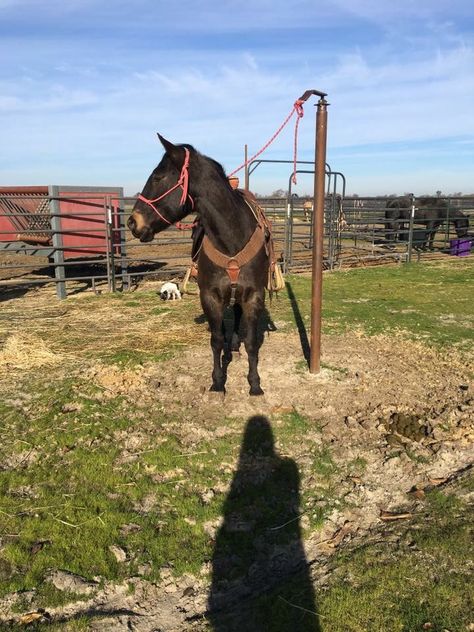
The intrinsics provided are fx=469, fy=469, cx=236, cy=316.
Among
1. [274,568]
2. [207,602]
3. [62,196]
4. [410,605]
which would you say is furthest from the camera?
[62,196]

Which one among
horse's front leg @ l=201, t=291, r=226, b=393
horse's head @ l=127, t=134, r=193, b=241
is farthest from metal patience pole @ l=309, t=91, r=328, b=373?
horse's head @ l=127, t=134, r=193, b=241

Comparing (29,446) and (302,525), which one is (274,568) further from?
(29,446)

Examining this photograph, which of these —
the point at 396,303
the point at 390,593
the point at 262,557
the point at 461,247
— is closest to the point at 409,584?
the point at 390,593

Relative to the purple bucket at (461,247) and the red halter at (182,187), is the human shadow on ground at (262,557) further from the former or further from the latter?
the purple bucket at (461,247)

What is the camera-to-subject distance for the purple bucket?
14258mm

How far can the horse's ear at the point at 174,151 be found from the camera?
344 cm

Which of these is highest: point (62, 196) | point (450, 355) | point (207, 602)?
point (62, 196)

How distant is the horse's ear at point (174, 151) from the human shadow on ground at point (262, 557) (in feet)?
7.25

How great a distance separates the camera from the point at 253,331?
4.16 metres

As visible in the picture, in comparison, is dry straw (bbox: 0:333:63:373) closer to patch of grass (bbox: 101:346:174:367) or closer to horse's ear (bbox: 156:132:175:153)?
patch of grass (bbox: 101:346:174:367)

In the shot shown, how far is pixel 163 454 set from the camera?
3.27m

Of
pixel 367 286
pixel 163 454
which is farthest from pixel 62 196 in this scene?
pixel 163 454

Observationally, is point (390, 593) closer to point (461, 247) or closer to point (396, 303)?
point (396, 303)

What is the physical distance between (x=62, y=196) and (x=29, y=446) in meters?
6.32
